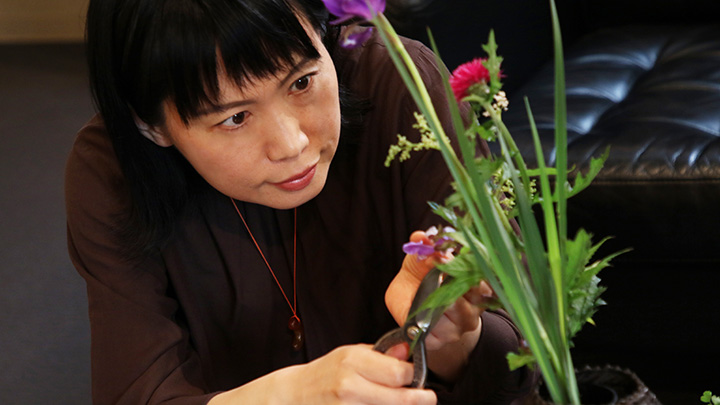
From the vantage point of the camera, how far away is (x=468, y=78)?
0.56 meters

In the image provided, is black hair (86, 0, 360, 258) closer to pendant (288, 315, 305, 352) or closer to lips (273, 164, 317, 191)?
lips (273, 164, 317, 191)

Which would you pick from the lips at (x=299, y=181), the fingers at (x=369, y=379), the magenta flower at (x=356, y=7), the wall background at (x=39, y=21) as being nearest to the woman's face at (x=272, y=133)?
the lips at (x=299, y=181)

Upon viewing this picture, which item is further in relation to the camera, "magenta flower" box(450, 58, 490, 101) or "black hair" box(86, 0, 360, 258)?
"black hair" box(86, 0, 360, 258)

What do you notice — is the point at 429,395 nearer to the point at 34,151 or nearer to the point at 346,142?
the point at 346,142

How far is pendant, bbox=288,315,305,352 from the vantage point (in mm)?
1213

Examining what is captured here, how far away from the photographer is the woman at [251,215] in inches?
34.9

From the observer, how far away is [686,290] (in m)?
1.61

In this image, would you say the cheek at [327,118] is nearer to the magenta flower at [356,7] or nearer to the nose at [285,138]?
the nose at [285,138]

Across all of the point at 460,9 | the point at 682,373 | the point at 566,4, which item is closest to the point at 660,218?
the point at 682,373

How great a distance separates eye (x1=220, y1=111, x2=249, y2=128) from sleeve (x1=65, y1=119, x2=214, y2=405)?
25 centimetres

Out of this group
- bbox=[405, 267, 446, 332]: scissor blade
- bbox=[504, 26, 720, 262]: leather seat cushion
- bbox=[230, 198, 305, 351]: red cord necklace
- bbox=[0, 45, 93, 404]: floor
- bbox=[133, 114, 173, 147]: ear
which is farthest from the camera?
bbox=[0, 45, 93, 404]: floor

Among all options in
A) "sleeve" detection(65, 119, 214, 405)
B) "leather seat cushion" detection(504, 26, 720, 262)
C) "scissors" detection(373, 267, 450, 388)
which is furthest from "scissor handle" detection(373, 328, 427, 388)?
"leather seat cushion" detection(504, 26, 720, 262)

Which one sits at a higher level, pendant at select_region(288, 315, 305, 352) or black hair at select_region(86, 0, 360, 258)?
black hair at select_region(86, 0, 360, 258)

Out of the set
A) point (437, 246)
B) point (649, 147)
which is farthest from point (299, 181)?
point (649, 147)
